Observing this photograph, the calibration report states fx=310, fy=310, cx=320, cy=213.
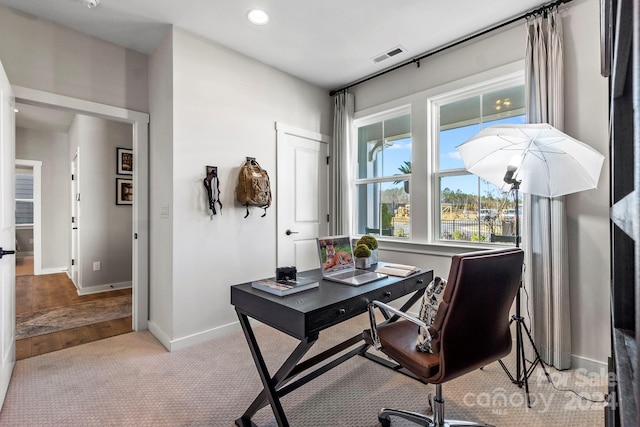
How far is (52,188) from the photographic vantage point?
19.5 feet

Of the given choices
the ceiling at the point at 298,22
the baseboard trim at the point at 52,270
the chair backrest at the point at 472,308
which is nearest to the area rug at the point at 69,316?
the baseboard trim at the point at 52,270

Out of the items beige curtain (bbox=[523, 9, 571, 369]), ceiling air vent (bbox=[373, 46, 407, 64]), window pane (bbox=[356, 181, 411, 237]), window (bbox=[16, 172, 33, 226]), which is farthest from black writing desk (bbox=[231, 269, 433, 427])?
window (bbox=[16, 172, 33, 226])

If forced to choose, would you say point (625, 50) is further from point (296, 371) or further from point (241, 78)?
point (241, 78)

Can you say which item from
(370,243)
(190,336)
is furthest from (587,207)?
(190,336)

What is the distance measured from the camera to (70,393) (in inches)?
82.5

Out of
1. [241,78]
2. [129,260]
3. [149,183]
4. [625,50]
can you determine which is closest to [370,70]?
[241,78]

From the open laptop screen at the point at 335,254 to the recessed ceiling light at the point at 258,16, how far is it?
1.96 metres

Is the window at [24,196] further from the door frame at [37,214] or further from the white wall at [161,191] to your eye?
the white wall at [161,191]

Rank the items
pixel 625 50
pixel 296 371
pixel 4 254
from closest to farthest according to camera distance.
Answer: pixel 625 50
pixel 296 371
pixel 4 254

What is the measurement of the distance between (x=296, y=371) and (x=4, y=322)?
201cm

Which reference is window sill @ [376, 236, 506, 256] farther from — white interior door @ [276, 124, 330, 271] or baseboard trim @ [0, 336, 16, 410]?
baseboard trim @ [0, 336, 16, 410]

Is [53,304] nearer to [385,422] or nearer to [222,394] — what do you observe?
[222,394]

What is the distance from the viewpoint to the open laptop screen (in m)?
2.16

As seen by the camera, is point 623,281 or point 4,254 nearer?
point 623,281
